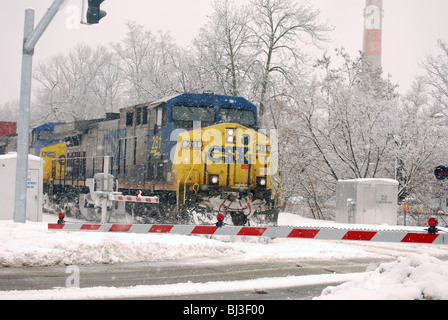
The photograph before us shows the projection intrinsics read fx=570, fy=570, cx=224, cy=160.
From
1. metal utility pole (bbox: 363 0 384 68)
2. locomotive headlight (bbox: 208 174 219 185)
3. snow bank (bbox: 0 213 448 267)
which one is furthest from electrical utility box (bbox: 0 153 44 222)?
metal utility pole (bbox: 363 0 384 68)

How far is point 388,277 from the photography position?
244 inches

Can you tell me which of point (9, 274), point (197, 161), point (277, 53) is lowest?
point (9, 274)

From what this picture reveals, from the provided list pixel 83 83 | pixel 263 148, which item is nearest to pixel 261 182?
pixel 263 148

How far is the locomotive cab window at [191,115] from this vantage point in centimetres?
1469

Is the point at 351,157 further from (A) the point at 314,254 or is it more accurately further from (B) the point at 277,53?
(A) the point at 314,254

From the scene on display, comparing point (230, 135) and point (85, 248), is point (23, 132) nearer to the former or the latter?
point (85, 248)

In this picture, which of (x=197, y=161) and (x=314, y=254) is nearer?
(x=314, y=254)

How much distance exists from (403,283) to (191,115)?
966 centimetres

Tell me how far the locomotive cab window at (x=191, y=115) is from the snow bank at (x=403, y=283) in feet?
29.2

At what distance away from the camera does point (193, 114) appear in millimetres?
14898

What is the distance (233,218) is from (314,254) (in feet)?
11.0

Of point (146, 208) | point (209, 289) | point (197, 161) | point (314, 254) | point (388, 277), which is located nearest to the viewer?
point (388, 277)

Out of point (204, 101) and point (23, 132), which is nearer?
point (23, 132)
